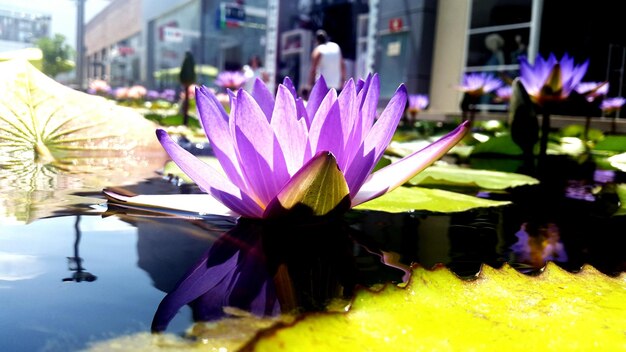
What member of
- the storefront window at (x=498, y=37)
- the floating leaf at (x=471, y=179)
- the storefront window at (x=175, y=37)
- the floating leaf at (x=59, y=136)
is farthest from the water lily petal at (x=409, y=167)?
the storefront window at (x=175, y=37)

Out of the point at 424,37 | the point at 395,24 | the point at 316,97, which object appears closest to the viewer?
the point at 316,97

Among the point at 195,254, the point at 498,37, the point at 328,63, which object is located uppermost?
the point at 498,37

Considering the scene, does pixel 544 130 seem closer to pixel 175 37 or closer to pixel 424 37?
pixel 424 37

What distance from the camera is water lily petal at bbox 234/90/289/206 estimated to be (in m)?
0.34

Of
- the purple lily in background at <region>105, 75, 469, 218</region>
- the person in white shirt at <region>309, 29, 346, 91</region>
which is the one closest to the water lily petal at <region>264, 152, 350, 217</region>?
the purple lily in background at <region>105, 75, 469, 218</region>

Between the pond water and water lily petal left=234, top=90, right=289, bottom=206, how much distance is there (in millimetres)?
51

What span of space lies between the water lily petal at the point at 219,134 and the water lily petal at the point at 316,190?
41 mm

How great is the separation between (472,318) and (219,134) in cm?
22

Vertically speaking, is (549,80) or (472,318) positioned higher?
(549,80)

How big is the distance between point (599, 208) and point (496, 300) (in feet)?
1.51

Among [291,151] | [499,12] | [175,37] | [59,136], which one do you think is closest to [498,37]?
[499,12]

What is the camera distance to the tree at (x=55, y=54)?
1848cm

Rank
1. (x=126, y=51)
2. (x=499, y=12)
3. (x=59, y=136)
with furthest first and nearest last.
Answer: (x=126, y=51)
(x=499, y=12)
(x=59, y=136)

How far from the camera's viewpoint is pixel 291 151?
0.36m
